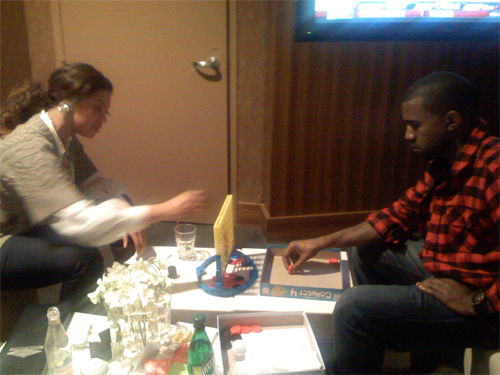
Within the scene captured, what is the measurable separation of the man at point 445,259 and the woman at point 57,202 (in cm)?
57

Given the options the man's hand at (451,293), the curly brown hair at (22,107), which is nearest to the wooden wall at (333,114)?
the curly brown hair at (22,107)

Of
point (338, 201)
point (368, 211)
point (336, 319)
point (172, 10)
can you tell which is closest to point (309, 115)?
point (338, 201)

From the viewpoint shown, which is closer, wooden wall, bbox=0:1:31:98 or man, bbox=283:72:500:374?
man, bbox=283:72:500:374

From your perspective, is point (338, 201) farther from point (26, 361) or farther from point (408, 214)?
point (26, 361)

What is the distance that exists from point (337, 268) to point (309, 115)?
109cm

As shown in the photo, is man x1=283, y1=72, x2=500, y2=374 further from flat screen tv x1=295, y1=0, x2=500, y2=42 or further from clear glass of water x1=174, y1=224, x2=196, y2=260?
flat screen tv x1=295, y1=0, x2=500, y2=42

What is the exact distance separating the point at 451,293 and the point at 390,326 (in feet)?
0.57

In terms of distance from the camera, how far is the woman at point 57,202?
1.14m

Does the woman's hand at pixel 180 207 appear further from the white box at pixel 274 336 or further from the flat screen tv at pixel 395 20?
the flat screen tv at pixel 395 20

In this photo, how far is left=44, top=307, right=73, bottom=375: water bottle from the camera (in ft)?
2.85

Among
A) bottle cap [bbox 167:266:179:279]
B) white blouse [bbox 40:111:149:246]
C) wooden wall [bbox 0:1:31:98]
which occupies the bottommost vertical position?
bottle cap [bbox 167:266:179:279]

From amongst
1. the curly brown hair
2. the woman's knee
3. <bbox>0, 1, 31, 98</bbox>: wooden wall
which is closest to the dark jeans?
the woman's knee

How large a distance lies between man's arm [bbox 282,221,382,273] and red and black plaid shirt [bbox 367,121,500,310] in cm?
20

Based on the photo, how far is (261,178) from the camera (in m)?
2.50
